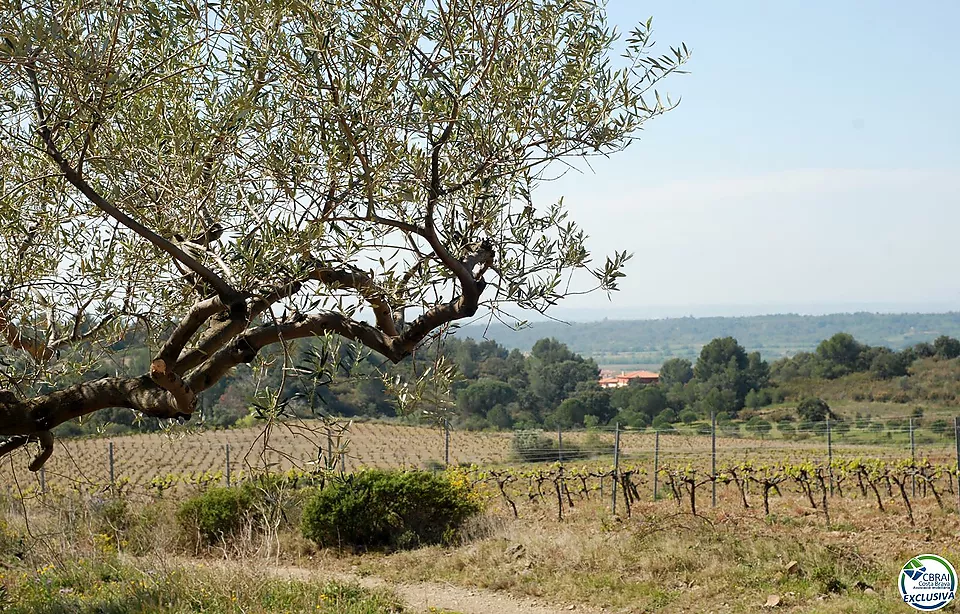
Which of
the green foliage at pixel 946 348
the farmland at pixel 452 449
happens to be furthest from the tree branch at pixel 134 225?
the green foliage at pixel 946 348

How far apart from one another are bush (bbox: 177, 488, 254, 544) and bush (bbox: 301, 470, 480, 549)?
0.95 m

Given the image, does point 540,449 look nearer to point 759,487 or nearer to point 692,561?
point 759,487

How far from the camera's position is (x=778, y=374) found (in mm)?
74125

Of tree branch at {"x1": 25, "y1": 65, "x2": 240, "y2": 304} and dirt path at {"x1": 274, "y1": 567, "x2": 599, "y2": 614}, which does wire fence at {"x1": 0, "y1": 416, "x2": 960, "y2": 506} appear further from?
tree branch at {"x1": 25, "y1": 65, "x2": 240, "y2": 304}

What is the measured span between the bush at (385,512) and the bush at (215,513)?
0.95 m

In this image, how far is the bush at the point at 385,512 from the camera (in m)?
11.9

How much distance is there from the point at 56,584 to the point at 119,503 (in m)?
5.72

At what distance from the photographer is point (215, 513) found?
473 inches

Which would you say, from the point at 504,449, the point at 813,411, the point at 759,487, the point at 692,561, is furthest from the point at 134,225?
the point at 813,411

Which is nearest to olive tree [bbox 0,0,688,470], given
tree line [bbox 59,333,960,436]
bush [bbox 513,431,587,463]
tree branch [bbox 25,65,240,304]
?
tree branch [bbox 25,65,240,304]

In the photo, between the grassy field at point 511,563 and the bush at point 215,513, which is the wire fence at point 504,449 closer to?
the grassy field at point 511,563

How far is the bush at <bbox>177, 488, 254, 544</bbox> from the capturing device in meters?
12.0

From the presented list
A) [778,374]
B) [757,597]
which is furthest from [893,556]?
[778,374]

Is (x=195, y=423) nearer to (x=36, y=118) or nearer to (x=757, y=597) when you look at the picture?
(x=36, y=118)
